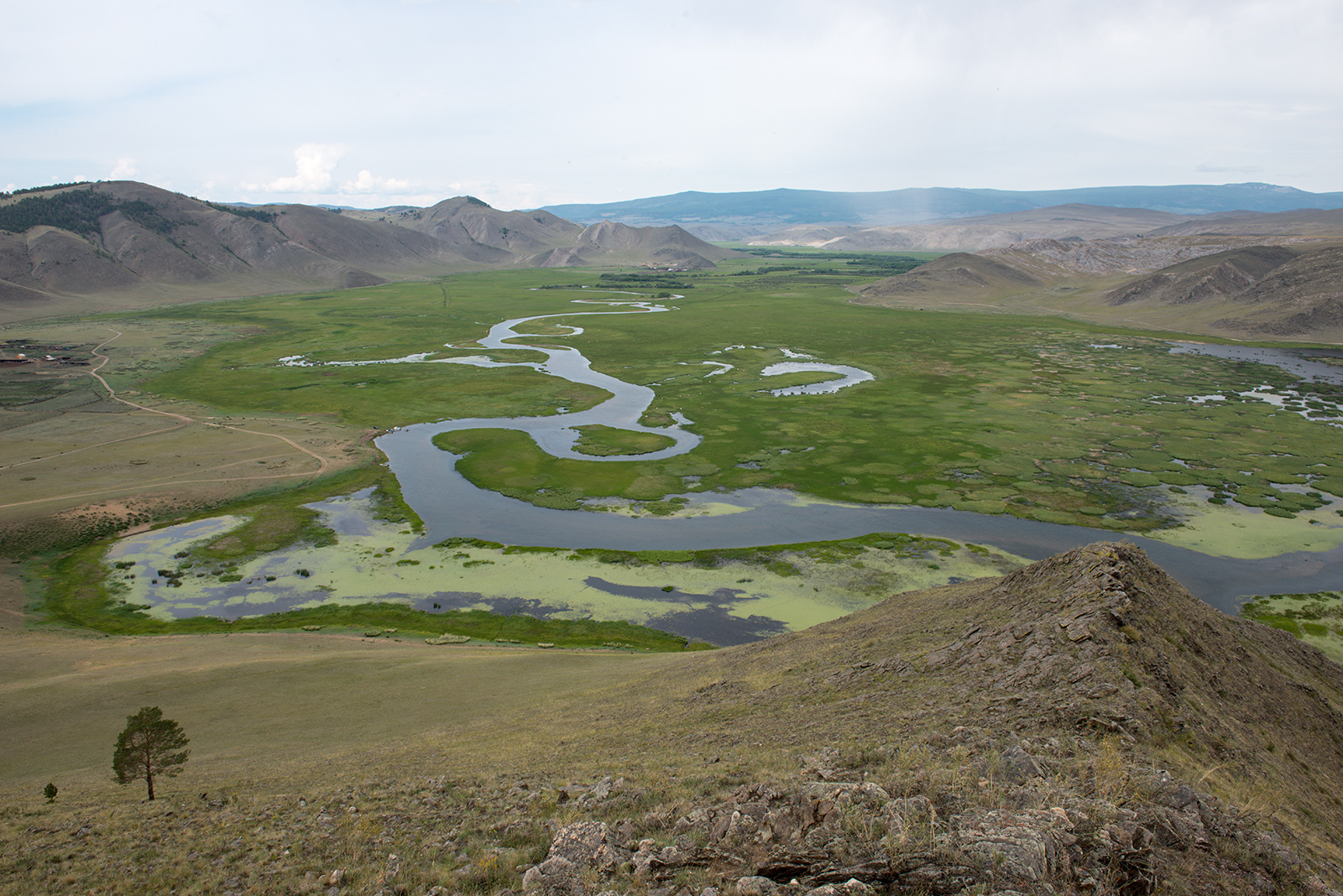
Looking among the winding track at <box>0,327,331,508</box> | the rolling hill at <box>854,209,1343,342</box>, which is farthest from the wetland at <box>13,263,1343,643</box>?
the rolling hill at <box>854,209,1343,342</box>

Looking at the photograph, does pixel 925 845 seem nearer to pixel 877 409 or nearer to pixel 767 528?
pixel 767 528

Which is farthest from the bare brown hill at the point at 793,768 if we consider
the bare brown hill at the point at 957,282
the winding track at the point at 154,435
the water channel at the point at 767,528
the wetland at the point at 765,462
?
the bare brown hill at the point at 957,282

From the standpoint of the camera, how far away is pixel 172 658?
93.1 feet

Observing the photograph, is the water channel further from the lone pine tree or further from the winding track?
the lone pine tree

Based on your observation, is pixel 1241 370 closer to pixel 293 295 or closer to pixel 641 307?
pixel 641 307

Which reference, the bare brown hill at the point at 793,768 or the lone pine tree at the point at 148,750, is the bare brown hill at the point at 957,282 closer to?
the bare brown hill at the point at 793,768

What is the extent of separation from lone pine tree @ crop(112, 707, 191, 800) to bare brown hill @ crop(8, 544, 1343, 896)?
0.67 m

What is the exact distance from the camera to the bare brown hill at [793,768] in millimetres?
10742

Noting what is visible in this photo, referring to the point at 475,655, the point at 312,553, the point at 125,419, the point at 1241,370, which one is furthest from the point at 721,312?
the point at 475,655

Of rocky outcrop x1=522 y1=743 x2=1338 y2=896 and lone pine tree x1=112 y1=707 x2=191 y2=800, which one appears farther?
lone pine tree x1=112 y1=707 x2=191 y2=800

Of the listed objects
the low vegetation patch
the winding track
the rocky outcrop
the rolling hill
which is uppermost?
the rolling hill

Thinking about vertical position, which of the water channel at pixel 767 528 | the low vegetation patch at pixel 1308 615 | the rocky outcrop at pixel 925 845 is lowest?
the low vegetation patch at pixel 1308 615

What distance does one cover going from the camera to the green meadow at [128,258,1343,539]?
50031 millimetres

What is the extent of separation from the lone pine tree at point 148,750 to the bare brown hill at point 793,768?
674 mm
